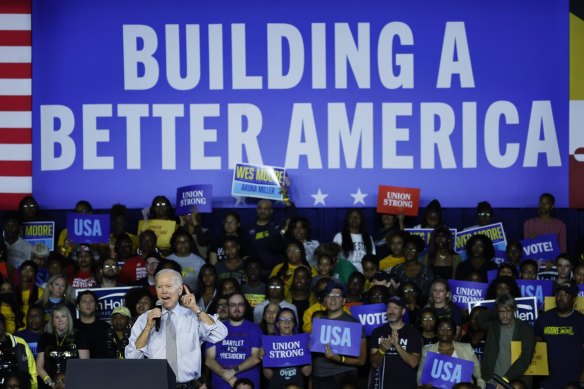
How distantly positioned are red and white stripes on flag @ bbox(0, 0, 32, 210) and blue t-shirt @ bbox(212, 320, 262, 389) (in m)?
3.96

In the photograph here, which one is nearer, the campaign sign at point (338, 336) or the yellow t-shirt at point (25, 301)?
the campaign sign at point (338, 336)

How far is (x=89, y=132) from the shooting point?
1362 centimetres

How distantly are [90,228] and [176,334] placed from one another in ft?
18.6

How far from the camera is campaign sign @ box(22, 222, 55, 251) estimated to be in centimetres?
1283

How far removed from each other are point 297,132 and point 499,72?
225 centimetres

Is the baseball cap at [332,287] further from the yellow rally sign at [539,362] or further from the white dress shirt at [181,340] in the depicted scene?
the white dress shirt at [181,340]

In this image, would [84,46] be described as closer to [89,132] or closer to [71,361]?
[89,132]

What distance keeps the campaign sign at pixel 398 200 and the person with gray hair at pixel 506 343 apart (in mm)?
2604

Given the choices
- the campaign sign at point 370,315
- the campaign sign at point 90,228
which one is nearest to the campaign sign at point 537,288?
the campaign sign at point 370,315

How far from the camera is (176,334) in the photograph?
22.3ft

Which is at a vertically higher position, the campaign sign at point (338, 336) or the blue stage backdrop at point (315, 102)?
the blue stage backdrop at point (315, 102)

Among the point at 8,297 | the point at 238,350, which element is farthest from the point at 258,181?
the point at 8,297

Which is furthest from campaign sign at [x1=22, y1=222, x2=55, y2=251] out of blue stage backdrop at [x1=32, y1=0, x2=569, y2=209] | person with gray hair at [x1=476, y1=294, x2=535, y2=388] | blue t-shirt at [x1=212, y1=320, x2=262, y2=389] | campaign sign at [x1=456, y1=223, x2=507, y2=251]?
person with gray hair at [x1=476, y1=294, x2=535, y2=388]

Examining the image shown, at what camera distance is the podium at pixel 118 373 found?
19.1 feet
